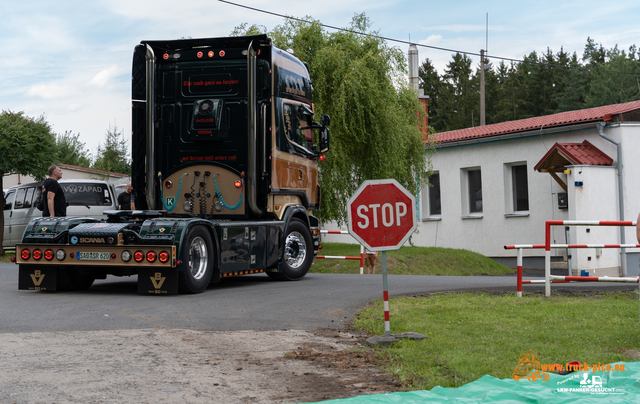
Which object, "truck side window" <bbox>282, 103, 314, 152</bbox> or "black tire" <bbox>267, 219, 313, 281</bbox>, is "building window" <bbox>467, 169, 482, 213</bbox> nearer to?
"black tire" <bbox>267, 219, 313, 281</bbox>

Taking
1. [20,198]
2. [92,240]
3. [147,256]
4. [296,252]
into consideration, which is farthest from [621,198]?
[20,198]

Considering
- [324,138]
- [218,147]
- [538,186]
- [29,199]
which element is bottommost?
[29,199]

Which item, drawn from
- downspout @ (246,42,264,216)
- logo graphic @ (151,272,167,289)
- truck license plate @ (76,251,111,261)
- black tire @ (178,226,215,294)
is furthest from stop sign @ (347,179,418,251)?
downspout @ (246,42,264,216)

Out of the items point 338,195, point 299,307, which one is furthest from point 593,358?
point 338,195

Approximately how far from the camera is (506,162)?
25.5 meters

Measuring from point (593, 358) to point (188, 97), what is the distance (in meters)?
8.38

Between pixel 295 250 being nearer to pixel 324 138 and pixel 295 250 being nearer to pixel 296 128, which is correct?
pixel 324 138

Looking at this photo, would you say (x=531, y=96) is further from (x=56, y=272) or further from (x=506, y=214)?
(x=56, y=272)

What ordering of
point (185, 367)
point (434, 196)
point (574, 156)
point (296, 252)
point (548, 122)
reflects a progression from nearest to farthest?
point (185, 367) → point (296, 252) → point (574, 156) → point (548, 122) → point (434, 196)

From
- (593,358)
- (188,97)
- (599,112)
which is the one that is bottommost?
(593,358)

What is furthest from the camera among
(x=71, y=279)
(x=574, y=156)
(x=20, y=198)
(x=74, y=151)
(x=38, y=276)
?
(x=74, y=151)

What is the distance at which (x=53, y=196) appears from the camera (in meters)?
13.5

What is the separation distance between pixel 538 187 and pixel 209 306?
17174mm

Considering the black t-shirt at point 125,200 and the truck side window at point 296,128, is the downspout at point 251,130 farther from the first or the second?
the black t-shirt at point 125,200
